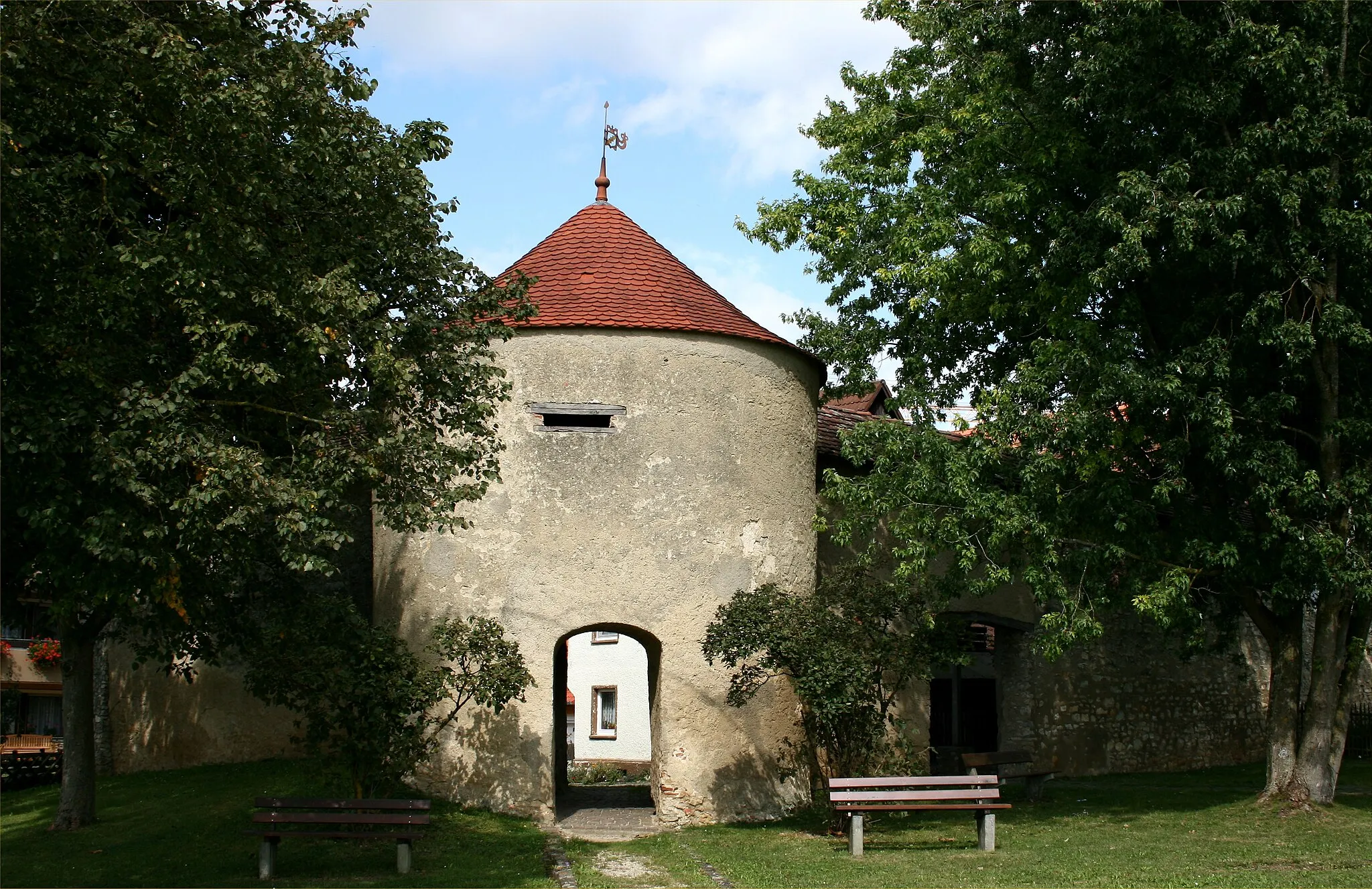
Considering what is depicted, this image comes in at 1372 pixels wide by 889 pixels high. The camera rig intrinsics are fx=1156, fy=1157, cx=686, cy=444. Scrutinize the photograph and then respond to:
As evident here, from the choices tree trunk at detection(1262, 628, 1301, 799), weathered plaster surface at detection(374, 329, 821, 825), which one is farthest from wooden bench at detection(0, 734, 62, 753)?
tree trunk at detection(1262, 628, 1301, 799)

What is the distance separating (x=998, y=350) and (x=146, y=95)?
1150 centimetres

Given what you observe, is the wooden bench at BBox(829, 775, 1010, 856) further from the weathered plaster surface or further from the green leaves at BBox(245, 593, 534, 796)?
the green leaves at BBox(245, 593, 534, 796)

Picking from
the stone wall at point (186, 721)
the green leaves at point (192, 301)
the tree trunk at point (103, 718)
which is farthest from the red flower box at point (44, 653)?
the green leaves at point (192, 301)

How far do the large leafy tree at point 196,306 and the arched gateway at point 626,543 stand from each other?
430 centimetres

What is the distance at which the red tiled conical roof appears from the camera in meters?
15.3

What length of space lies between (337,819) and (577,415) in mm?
5982

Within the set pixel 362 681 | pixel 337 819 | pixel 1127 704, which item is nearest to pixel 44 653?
pixel 362 681

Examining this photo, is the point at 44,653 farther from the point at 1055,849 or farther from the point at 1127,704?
the point at 1055,849

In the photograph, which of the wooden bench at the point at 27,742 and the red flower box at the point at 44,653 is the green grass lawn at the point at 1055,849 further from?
the wooden bench at the point at 27,742

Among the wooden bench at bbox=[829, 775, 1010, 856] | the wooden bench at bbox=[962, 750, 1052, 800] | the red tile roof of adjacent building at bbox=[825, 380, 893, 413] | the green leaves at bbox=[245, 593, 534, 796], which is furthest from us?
the red tile roof of adjacent building at bbox=[825, 380, 893, 413]

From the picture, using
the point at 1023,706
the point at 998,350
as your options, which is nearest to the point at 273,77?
the point at 998,350

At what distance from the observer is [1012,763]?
1714 cm

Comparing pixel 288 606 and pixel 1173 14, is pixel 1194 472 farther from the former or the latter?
pixel 288 606

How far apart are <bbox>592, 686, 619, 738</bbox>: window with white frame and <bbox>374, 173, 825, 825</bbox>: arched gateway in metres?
13.5
